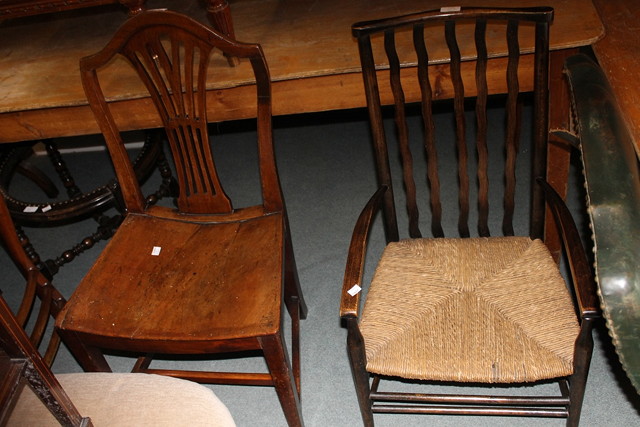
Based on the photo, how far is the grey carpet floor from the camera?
180cm

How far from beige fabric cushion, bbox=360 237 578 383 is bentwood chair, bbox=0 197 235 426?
40 centimetres

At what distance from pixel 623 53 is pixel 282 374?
1.17 metres

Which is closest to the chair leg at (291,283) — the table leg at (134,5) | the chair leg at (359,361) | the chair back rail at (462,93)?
the chair back rail at (462,93)

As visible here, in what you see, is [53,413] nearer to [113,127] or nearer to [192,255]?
[192,255]

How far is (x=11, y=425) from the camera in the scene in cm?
99

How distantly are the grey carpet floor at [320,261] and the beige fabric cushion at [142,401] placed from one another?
1.6 inches

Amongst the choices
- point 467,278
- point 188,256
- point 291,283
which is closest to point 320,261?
point 291,283

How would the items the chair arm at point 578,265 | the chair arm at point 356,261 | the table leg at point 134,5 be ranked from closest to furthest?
the chair arm at point 578,265 → the chair arm at point 356,261 → the table leg at point 134,5

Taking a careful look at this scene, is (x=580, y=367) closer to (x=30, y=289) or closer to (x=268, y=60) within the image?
(x=268, y=60)

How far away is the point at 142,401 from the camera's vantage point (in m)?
1.34

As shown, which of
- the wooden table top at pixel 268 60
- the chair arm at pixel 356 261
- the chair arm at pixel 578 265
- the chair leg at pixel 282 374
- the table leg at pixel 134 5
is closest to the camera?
the chair arm at pixel 578 265

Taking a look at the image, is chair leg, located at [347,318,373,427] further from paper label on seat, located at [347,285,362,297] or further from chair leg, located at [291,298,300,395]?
chair leg, located at [291,298,300,395]

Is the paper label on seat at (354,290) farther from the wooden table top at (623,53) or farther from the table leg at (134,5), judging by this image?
the table leg at (134,5)

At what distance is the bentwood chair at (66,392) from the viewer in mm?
A: 1005
